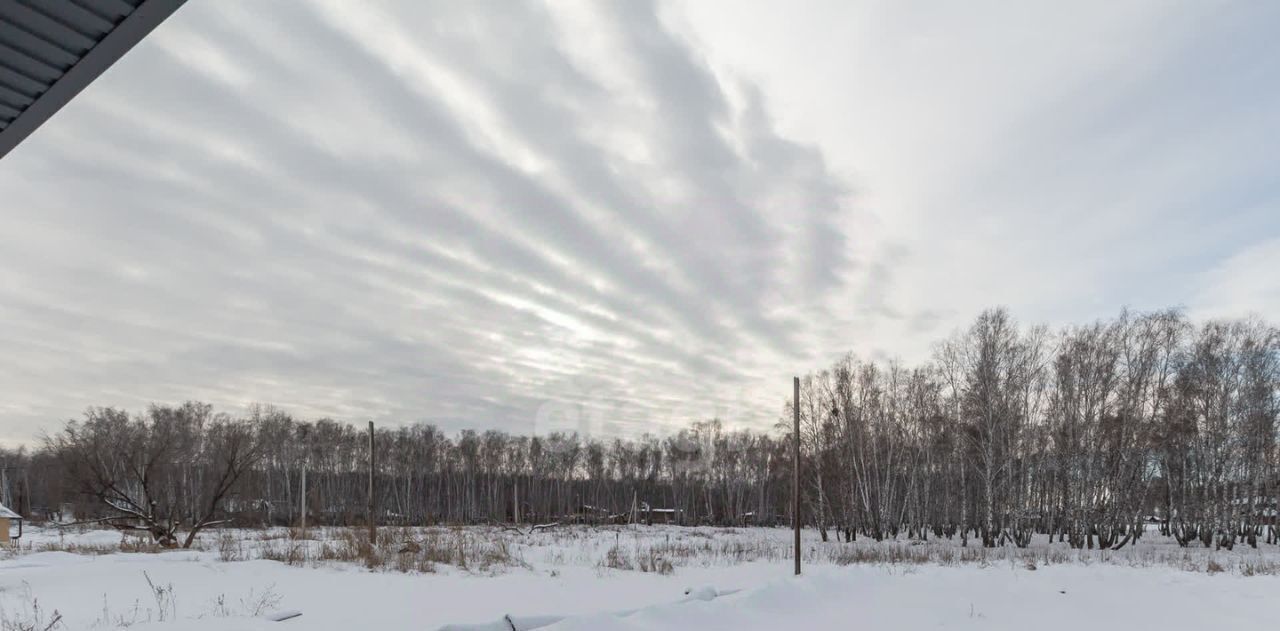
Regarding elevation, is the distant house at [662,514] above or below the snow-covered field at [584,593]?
below

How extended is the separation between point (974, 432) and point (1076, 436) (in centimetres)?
421

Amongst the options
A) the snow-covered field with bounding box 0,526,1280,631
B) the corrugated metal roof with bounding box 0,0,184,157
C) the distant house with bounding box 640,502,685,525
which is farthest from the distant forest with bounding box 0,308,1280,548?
the corrugated metal roof with bounding box 0,0,184,157

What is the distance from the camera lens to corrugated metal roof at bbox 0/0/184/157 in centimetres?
289

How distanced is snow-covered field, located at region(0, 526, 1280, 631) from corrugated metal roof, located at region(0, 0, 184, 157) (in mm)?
5570

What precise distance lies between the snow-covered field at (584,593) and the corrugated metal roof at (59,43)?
5.57 m

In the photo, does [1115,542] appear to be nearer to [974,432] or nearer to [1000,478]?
[1000,478]

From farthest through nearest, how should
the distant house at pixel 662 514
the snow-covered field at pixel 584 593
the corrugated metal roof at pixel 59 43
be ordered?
the distant house at pixel 662 514 < the snow-covered field at pixel 584 593 < the corrugated metal roof at pixel 59 43

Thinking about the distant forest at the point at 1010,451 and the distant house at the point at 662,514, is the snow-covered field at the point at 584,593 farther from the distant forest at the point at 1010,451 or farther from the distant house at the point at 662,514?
the distant house at the point at 662,514

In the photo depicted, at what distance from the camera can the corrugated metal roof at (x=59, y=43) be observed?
2891mm

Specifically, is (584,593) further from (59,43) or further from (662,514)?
(662,514)

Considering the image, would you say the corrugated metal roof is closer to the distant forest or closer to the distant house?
the distant forest

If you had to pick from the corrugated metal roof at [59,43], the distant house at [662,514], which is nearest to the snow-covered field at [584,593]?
the corrugated metal roof at [59,43]

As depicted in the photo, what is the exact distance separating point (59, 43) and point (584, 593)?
10.4 m

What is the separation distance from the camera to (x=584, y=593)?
37.5 feet
